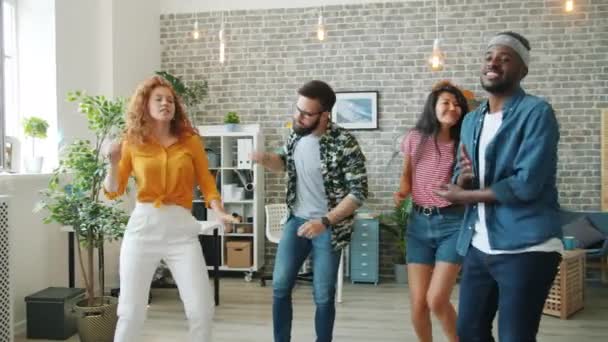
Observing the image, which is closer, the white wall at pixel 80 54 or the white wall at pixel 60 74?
the white wall at pixel 60 74

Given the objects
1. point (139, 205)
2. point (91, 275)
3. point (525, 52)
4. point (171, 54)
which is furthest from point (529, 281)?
point (171, 54)

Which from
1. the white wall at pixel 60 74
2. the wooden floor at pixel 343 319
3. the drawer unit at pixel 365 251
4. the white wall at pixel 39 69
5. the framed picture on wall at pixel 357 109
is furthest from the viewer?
the framed picture on wall at pixel 357 109

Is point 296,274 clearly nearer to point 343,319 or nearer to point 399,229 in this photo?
point 343,319

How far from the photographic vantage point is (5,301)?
3576 mm

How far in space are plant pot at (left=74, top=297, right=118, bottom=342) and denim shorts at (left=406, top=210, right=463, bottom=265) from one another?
2291 millimetres

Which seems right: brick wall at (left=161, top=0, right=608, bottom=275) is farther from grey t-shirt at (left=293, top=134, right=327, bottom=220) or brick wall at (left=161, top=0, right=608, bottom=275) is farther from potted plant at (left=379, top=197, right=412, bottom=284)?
grey t-shirt at (left=293, top=134, right=327, bottom=220)

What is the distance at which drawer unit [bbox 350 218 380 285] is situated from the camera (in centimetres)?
591

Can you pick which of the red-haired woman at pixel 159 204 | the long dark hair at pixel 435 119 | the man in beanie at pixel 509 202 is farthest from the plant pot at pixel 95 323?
the man in beanie at pixel 509 202

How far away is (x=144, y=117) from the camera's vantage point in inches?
109

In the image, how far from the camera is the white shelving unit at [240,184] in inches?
244

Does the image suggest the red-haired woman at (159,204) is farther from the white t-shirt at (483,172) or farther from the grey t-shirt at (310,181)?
the white t-shirt at (483,172)

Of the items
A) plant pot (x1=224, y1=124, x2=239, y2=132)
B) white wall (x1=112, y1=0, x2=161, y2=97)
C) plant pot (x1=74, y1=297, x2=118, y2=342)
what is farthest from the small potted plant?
plant pot (x1=74, y1=297, x2=118, y2=342)

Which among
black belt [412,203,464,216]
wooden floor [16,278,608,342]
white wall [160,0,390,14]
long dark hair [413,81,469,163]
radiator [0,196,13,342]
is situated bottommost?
wooden floor [16,278,608,342]

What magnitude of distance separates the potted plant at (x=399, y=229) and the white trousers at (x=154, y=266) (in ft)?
11.7
